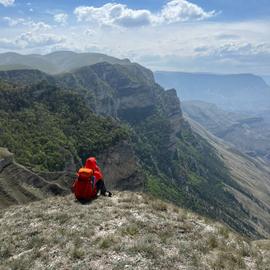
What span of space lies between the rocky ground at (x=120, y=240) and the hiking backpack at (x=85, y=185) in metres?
0.68

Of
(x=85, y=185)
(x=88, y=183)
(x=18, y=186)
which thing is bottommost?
(x=18, y=186)

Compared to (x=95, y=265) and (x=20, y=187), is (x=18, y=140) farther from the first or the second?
(x=95, y=265)

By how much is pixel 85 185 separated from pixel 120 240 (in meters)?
6.93

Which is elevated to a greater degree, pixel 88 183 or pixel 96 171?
pixel 96 171

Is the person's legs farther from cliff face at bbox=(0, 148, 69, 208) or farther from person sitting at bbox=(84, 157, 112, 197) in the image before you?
cliff face at bbox=(0, 148, 69, 208)

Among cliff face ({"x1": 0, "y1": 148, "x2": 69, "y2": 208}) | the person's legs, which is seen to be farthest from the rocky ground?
cliff face ({"x1": 0, "y1": 148, "x2": 69, "y2": 208})

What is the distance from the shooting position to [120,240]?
19.5 metres

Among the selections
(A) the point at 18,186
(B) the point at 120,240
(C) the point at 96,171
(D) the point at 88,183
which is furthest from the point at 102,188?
(A) the point at 18,186

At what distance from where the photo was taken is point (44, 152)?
129 meters

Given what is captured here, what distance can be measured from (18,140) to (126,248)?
115 meters

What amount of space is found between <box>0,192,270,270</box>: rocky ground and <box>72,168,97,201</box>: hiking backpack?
0.68 meters

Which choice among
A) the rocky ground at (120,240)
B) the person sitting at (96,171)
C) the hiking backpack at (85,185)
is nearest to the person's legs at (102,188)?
the person sitting at (96,171)

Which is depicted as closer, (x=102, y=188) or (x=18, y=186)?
(x=102, y=188)

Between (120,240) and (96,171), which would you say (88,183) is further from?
(120,240)
